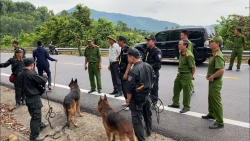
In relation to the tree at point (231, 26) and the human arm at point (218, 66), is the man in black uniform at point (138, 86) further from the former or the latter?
the tree at point (231, 26)

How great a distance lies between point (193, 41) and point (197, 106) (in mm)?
5602

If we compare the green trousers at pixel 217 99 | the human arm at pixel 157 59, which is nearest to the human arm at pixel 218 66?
the green trousers at pixel 217 99

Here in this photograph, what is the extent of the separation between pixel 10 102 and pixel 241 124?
659 cm

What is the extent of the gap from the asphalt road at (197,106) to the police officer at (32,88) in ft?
4.95

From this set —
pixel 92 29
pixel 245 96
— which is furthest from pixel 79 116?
pixel 92 29

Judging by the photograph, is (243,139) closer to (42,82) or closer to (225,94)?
(225,94)

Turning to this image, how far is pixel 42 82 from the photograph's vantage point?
14.1ft

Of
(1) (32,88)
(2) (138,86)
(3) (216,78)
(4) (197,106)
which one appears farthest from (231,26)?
(1) (32,88)

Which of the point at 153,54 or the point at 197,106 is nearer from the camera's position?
the point at 153,54

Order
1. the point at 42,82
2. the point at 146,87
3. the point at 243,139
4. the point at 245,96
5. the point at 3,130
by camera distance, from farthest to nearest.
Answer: the point at 245,96, the point at 3,130, the point at 42,82, the point at 243,139, the point at 146,87

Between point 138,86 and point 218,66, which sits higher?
point 218,66

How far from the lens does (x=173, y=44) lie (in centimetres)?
1127

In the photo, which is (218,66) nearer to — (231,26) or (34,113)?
(34,113)

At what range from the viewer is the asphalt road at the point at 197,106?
421 centimetres
